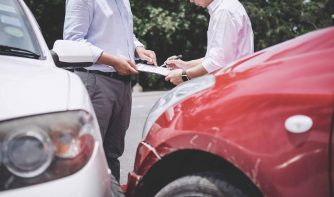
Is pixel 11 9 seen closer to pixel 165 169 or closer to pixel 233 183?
pixel 165 169

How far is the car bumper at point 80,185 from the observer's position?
1.55 m

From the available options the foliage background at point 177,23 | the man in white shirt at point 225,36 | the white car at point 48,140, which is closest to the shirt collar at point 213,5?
the man in white shirt at point 225,36

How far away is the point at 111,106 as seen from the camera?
3162mm

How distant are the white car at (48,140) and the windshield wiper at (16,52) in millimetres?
489

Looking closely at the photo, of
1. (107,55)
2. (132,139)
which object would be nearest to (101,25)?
(107,55)

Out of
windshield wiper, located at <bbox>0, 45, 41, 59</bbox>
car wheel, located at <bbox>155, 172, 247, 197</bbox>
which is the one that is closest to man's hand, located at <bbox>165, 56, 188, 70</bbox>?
windshield wiper, located at <bbox>0, 45, 41, 59</bbox>

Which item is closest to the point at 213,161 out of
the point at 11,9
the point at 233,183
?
the point at 233,183

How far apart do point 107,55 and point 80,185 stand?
58.5 inches

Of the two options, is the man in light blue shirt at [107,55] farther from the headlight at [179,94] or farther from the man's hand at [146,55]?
the headlight at [179,94]

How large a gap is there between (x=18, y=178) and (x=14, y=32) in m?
1.20

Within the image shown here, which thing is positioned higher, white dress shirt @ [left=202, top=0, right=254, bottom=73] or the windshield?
the windshield

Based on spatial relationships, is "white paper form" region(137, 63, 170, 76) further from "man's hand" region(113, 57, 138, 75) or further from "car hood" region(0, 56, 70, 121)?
"car hood" region(0, 56, 70, 121)

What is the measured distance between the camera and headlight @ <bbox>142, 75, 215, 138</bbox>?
2.25 m

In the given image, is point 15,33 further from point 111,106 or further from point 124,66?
point 111,106
